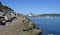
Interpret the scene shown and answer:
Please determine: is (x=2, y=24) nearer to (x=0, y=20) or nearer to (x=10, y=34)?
(x=0, y=20)

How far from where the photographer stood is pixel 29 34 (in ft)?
63.2

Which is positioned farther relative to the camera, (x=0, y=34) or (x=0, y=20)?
(x=0, y=20)

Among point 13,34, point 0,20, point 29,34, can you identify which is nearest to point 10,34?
point 13,34

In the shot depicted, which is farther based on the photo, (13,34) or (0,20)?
(0,20)

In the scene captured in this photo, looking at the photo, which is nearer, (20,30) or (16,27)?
(20,30)

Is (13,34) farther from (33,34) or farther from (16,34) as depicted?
(33,34)

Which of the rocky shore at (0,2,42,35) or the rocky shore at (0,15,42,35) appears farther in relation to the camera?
the rocky shore at (0,2,42,35)

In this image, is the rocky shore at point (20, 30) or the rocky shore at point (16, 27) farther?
the rocky shore at point (16, 27)

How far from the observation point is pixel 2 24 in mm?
29125

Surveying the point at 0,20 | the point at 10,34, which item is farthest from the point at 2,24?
the point at 10,34

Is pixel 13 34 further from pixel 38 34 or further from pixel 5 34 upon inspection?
pixel 38 34

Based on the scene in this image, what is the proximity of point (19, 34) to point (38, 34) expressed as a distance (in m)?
1.82

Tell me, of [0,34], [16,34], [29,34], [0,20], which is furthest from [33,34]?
[0,20]

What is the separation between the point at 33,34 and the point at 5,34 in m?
2.71
